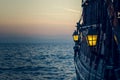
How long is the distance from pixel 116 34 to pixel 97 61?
14.7 ft

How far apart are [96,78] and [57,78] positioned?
112 ft

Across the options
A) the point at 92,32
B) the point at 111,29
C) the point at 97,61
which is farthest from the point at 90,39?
the point at 97,61

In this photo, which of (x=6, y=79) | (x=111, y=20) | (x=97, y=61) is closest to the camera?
(x=111, y=20)

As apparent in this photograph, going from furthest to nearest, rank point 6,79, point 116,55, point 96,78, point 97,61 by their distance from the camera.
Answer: point 6,79, point 97,61, point 96,78, point 116,55

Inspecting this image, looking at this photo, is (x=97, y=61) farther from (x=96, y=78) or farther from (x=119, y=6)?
(x=119, y=6)

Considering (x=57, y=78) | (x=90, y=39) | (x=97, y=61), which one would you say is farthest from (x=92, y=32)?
(x=57, y=78)

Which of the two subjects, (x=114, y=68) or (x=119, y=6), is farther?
(x=119, y=6)

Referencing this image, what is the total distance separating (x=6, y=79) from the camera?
151 ft

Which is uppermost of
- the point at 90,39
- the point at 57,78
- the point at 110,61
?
the point at 90,39

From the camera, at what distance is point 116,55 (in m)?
10.7

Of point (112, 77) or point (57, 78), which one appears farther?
point (57, 78)

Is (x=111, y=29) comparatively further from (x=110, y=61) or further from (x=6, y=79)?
(x=6, y=79)

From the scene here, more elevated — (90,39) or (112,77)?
(90,39)

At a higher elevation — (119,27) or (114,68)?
(119,27)
